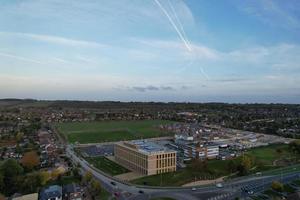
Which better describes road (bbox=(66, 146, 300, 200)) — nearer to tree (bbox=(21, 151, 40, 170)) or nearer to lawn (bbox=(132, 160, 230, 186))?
lawn (bbox=(132, 160, 230, 186))

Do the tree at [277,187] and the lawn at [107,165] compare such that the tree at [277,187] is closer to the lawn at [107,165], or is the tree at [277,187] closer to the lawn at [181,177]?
the lawn at [181,177]

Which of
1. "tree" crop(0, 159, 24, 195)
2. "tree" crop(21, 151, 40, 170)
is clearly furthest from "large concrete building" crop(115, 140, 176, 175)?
"tree" crop(0, 159, 24, 195)

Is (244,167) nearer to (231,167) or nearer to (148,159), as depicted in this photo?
(231,167)

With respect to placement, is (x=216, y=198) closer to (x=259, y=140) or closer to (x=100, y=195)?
(x=100, y=195)

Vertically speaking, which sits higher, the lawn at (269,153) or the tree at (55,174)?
the lawn at (269,153)

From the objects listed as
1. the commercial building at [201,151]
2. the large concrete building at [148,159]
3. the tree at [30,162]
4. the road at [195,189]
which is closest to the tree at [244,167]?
the road at [195,189]

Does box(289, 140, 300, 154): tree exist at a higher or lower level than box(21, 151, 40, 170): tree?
higher
